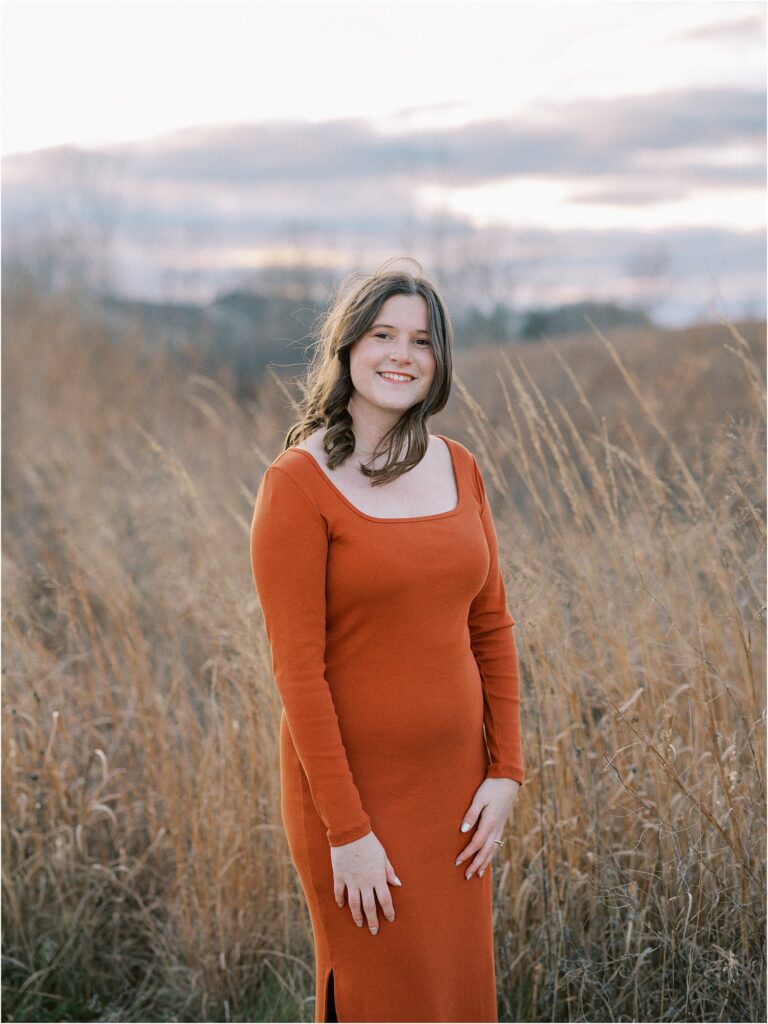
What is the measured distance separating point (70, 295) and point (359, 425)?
14704 mm

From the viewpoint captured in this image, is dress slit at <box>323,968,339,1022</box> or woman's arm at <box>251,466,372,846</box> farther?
dress slit at <box>323,968,339,1022</box>

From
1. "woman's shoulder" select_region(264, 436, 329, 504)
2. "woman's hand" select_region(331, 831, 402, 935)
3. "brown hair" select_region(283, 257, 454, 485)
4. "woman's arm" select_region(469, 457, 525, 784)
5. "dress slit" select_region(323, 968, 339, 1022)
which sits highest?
"brown hair" select_region(283, 257, 454, 485)

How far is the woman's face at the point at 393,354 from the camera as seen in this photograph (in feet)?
5.72

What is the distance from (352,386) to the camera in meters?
1.83

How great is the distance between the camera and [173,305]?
642 inches

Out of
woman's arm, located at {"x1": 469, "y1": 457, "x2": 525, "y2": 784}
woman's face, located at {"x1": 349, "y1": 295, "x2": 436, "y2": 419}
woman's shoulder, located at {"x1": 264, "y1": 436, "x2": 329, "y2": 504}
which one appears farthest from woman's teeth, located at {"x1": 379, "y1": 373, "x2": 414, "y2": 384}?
woman's arm, located at {"x1": 469, "y1": 457, "x2": 525, "y2": 784}

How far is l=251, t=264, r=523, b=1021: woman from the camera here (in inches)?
63.7

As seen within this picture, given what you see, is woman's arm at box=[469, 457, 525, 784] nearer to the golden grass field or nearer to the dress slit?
the golden grass field

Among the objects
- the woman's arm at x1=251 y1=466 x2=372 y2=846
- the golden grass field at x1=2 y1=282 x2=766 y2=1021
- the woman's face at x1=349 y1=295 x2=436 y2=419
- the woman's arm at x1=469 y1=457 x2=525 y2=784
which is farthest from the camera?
the golden grass field at x1=2 y1=282 x2=766 y2=1021

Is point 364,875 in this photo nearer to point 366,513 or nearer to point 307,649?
point 307,649

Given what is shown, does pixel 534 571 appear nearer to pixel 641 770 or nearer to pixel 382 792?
pixel 641 770

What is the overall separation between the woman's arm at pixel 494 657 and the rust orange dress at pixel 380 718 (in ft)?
0.19


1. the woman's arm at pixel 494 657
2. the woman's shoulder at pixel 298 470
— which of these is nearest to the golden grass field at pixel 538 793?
the woman's arm at pixel 494 657

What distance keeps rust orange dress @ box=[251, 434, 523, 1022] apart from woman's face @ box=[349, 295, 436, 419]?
7.7 inches
